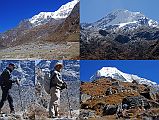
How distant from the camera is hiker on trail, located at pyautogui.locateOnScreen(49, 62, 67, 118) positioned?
8352 millimetres

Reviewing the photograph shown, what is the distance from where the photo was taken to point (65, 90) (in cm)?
839

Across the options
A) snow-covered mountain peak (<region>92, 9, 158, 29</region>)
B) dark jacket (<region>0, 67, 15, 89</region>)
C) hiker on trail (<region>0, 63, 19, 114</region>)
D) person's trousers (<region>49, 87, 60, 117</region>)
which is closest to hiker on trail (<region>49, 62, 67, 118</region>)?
person's trousers (<region>49, 87, 60, 117</region>)

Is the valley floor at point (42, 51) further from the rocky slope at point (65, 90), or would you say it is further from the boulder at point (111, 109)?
the boulder at point (111, 109)

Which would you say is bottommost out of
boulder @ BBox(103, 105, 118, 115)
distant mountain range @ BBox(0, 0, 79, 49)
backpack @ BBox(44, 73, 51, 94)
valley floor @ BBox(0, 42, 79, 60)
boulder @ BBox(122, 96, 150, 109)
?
boulder @ BBox(103, 105, 118, 115)

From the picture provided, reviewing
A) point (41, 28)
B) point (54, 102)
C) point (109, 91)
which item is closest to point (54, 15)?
point (41, 28)

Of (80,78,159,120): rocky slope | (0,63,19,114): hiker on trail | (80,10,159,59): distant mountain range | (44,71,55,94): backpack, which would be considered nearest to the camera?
(80,78,159,120): rocky slope

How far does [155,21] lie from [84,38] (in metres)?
1.28

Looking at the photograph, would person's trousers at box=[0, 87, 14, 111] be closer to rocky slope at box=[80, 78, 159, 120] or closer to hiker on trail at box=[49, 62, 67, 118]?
hiker on trail at box=[49, 62, 67, 118]

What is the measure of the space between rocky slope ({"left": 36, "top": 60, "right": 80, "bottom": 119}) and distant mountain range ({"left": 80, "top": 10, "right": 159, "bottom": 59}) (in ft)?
1.07

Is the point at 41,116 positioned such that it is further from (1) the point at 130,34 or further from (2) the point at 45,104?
(1) the point at 130,34

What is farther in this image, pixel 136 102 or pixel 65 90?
pixel 65 90

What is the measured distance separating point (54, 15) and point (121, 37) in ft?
4.15

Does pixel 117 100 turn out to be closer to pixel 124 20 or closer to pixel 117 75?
pixel 117 75

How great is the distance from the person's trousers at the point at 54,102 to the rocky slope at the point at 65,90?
0.26 feet
